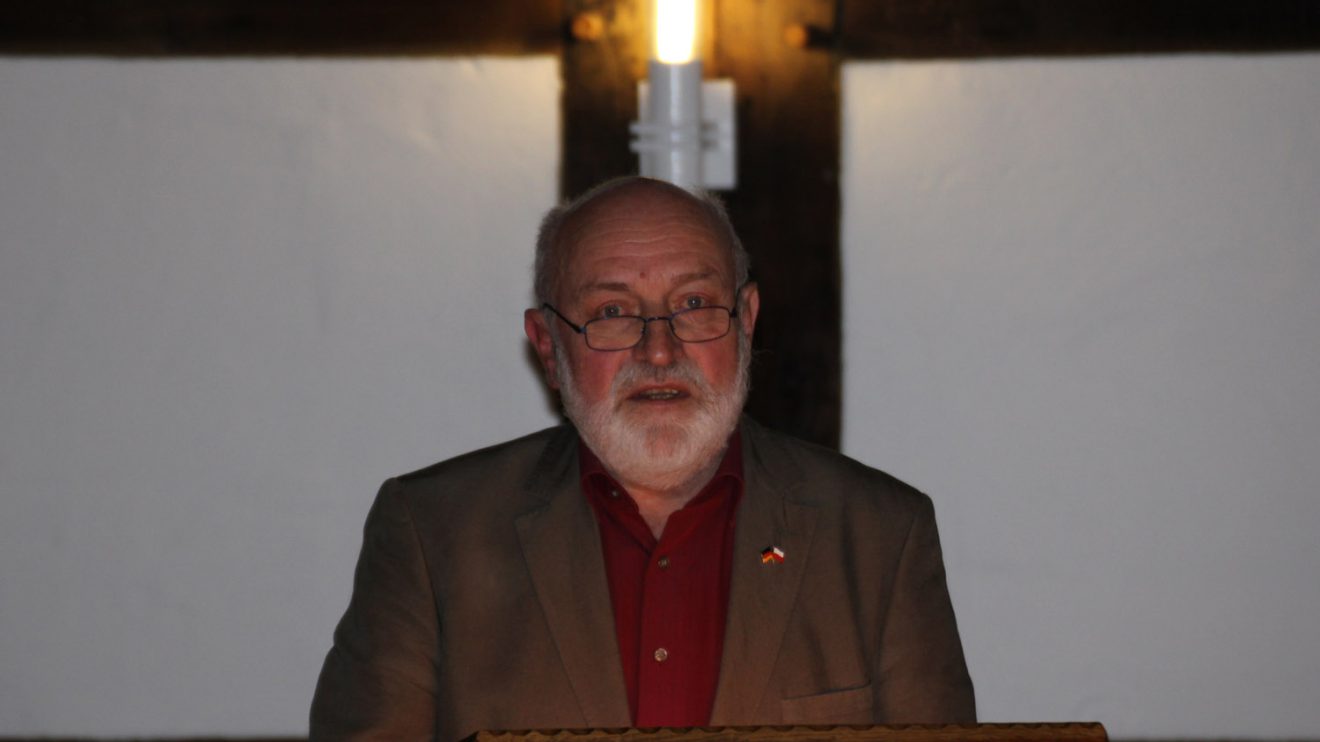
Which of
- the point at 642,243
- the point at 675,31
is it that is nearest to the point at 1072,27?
the point at 675,31

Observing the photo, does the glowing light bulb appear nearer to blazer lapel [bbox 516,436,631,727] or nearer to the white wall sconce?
the white wall sconce

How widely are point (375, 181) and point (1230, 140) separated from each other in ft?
7.19

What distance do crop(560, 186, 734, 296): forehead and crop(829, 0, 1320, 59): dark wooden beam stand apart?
1.47m

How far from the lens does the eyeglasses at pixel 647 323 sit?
2.62 meters

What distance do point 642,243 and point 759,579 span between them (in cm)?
59

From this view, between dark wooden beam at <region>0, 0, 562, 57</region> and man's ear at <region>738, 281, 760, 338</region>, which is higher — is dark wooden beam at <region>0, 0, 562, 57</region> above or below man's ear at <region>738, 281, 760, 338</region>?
above

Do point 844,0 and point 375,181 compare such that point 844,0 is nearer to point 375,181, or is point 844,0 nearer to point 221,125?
point 375,181

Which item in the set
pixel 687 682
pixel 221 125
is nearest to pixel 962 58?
pixel 221 125

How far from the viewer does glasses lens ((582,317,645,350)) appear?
2635mm

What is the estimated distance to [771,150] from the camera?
3.98 m

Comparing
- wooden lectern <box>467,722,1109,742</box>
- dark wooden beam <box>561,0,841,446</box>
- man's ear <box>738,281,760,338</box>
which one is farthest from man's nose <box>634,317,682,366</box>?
dark wooden beam <box>561,0,841,446</box>

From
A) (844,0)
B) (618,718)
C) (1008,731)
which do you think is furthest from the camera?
(844,0)

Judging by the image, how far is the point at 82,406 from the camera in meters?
4.10

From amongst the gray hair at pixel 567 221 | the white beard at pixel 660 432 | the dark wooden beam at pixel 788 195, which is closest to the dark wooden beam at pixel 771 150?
the dark wooden beam at pixel 788 195
